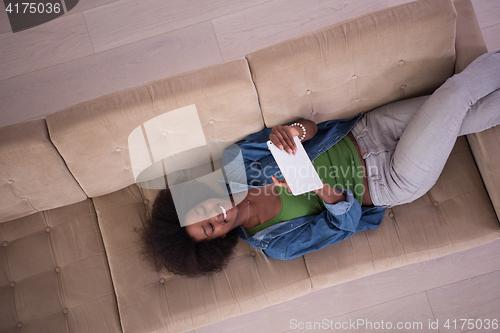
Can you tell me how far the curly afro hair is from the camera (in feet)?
4.60

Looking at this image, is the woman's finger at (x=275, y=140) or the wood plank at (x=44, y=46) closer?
the woman's finger at (x=275, y=140)

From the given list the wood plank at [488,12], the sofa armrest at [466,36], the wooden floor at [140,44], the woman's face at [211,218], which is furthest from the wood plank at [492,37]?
the woman's face at [211,218]

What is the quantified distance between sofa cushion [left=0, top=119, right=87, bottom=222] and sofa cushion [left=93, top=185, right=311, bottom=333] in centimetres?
34

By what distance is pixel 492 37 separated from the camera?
1.94 meters

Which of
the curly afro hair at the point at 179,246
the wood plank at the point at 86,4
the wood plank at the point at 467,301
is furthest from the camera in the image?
the wood plank at the point at 86,4

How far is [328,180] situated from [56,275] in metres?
1.33

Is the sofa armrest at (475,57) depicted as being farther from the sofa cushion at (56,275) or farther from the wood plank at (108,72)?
the sofa cushion at (56,275)

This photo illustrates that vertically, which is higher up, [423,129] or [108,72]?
[108,72]

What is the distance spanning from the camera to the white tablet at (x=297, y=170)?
119 cm

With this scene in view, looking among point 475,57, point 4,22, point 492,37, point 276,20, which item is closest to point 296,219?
point 475,57

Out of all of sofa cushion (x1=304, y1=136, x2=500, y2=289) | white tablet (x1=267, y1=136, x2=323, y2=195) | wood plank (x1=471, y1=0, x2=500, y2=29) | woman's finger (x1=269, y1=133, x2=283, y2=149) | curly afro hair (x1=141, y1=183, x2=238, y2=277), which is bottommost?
sofa cushion (x1=304, y1=136, x2=500, y2=289)

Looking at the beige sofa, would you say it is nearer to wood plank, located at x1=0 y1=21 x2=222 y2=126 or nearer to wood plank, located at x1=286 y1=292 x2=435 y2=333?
wood plank, located at x1=286 y1=292 x2=435 y2=333

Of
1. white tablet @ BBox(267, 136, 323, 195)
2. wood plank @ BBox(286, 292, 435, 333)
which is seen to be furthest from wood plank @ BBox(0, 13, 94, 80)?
wood plank @ BBox(286, 292, 435, 333)

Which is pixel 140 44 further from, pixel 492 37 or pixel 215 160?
pixel 492 37
